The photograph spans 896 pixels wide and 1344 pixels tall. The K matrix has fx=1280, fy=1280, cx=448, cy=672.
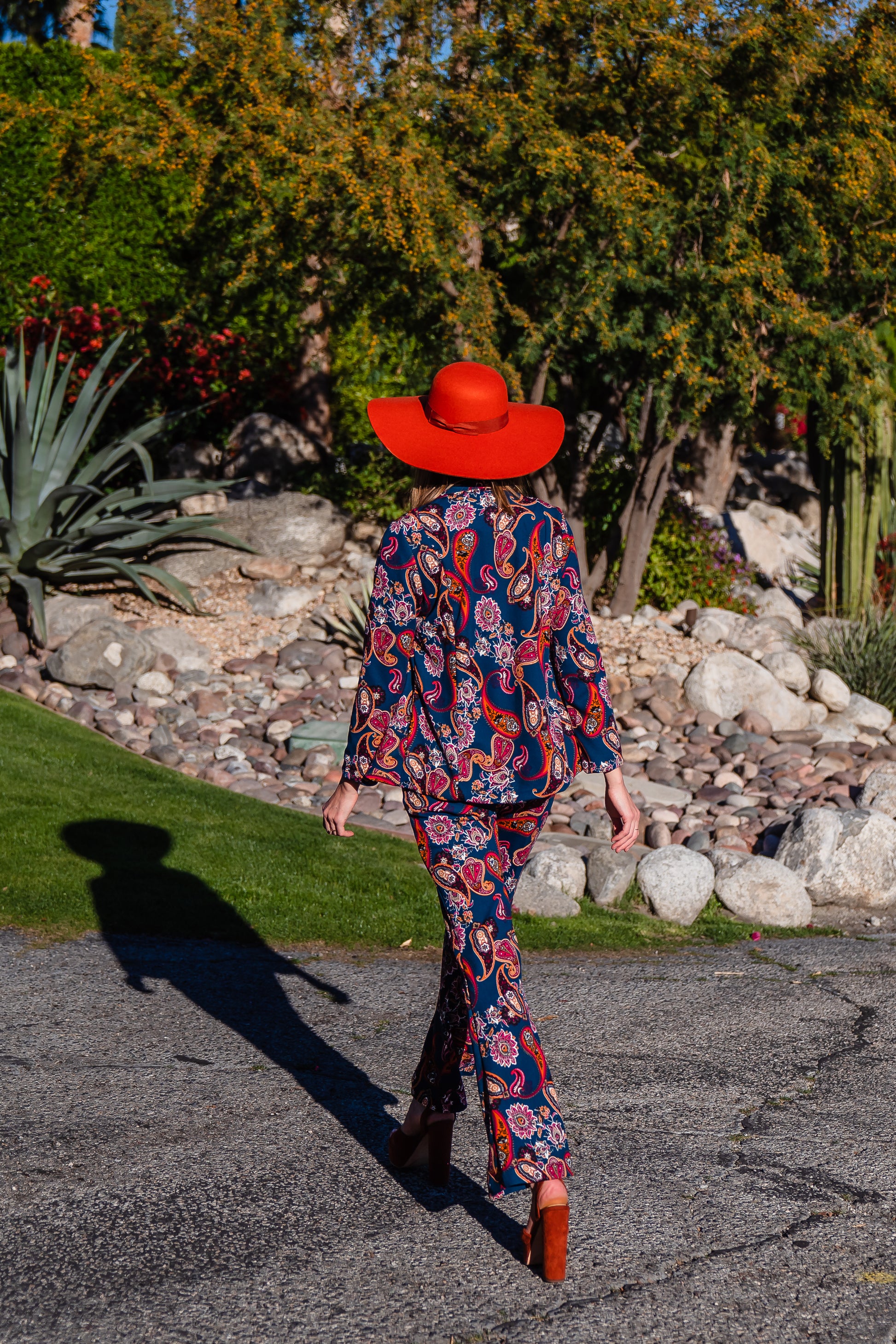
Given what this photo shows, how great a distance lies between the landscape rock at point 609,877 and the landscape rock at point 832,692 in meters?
3.90

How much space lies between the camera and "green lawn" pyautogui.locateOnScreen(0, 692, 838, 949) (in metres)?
5.17

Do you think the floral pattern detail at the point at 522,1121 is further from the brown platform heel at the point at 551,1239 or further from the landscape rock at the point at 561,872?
the landscape rock at the point at 561,872

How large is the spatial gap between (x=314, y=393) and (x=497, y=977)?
10.7m

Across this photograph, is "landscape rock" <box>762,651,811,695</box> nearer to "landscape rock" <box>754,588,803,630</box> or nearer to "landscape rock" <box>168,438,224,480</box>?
"landscape rock" <box>754,588,803,630</box>

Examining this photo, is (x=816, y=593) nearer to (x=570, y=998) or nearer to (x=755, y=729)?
(x=755, y=729)

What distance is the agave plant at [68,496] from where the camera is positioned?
30.6 ft

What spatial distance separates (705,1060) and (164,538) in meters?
7.44

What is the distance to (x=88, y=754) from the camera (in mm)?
7363

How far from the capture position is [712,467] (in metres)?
13.6

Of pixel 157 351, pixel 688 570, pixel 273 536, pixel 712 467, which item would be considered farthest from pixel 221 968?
pixel 712 467

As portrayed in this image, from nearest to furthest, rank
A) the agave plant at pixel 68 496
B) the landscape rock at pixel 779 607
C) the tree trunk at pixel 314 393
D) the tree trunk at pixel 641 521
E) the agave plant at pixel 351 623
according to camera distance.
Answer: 1. the agave plant at pixel 68 496
2. the agave plant at pixel 351 623
3. the tree trunk at pixel 641 521
4. the landscape rock at pixel 779 607
5. the tree trunk at pixel 314 393

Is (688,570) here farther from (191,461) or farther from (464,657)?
(464,657)

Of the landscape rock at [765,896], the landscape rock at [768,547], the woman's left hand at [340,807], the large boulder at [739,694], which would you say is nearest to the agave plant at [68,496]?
the large boulder at [739,694]

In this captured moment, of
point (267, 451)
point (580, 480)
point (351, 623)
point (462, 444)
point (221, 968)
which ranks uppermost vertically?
point (580, 480)
